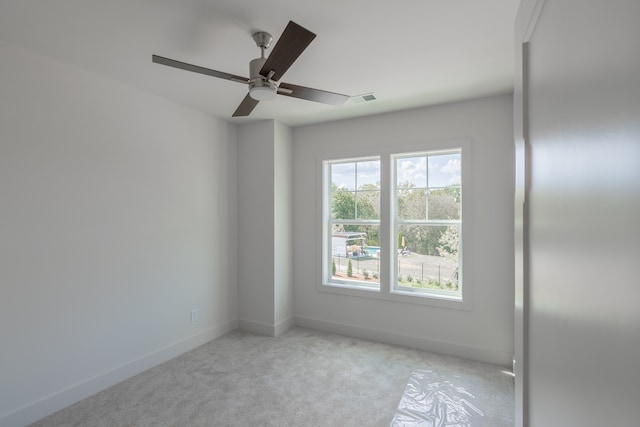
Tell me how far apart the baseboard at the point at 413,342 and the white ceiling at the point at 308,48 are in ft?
8.47

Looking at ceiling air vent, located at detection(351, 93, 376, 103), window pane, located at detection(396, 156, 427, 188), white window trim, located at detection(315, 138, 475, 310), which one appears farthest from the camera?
window pane, located at detection(396, 156, 427, 188)

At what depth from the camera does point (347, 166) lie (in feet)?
13.6

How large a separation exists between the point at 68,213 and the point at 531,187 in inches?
120

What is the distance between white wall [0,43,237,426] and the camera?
225 centimetres

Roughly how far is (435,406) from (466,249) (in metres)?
1.55

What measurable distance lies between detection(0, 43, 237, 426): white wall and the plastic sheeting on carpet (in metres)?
2.33

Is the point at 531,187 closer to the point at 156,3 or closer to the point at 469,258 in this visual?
the point at 156,3

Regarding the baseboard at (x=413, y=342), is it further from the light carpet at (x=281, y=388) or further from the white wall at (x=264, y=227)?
the white wall at (x=264, y=227)

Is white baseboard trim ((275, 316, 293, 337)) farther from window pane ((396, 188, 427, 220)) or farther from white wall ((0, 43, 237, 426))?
window pane ((396, 188, 427, 220))

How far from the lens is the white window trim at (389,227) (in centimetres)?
333

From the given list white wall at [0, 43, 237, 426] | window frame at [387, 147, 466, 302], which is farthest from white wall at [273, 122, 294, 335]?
window frame at [387, 147, 466, 302]

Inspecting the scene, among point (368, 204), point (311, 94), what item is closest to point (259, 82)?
point (311, 94)

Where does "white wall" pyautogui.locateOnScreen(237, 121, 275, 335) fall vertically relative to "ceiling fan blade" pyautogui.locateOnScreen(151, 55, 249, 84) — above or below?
below

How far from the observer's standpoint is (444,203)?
3.55 m
